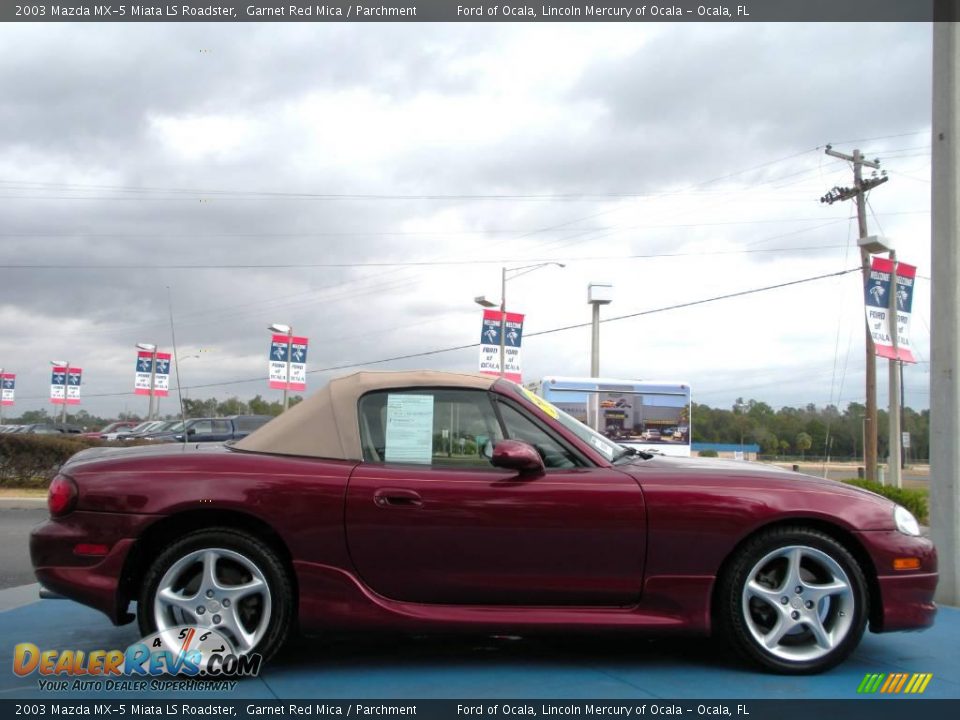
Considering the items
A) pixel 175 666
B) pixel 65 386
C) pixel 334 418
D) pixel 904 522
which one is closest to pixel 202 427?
pixel 334 418

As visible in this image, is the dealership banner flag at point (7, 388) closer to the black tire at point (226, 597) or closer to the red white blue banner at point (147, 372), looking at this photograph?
the red white blue banner at point (147, 372)

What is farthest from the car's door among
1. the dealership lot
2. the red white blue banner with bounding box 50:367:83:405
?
the red white blue banner with bounding box 50:367:83:405

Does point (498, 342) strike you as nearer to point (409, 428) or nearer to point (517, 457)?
point (409, 428)

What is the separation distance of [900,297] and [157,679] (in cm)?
1281

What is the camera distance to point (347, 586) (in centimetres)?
364

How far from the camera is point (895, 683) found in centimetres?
367

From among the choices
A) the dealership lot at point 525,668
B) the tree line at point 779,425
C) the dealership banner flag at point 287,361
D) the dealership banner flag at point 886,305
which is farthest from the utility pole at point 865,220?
the dealership lot at point 525,668

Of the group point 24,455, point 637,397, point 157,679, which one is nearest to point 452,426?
point 157,679

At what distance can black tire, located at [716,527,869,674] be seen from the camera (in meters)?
3.68

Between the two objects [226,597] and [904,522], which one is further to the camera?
[904,522]

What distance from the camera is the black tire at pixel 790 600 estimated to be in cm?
368

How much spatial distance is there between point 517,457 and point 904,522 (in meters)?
1.88
